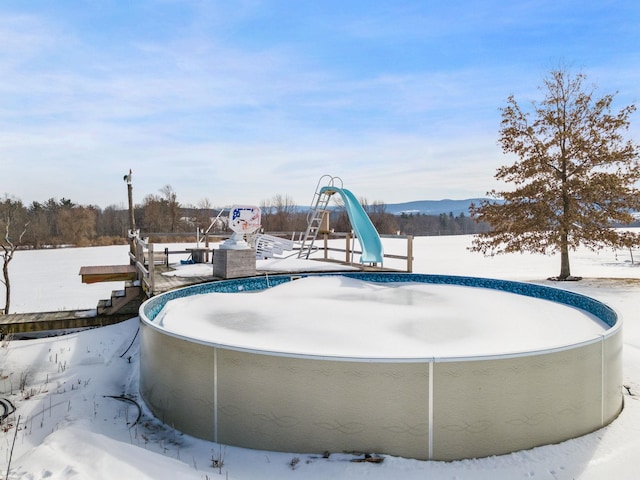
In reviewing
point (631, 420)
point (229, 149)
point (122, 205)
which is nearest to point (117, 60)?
point (229, 149)

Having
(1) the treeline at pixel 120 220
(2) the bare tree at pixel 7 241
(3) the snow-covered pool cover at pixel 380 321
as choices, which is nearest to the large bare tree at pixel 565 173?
(3) the snow-covered pool cover at pixel 380 321

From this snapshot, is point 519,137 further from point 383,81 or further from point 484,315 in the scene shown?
point 484,315

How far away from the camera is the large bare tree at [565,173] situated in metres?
13.8

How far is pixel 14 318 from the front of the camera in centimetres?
838

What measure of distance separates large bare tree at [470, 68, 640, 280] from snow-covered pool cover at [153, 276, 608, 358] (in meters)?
7.63

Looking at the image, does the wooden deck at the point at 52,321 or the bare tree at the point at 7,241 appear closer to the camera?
the wooden deck at the point at 52,321

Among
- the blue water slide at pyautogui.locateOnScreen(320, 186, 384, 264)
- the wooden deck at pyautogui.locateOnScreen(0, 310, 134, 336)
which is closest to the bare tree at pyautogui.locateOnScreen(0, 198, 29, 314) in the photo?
the wooden deck at pyautogui.locateOnScreen(0, 310, 134, 336)

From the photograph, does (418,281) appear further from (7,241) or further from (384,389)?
(7,241)

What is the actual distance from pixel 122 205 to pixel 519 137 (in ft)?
172

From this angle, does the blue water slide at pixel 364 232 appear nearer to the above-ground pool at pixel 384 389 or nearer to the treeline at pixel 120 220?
the above-ground pool at pixel 384 389

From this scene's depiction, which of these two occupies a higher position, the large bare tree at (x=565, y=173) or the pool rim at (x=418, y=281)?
the large bare tree at (x=565, y=173)

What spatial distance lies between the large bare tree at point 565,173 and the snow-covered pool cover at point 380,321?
7628 millimetres

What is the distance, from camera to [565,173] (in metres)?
14.5

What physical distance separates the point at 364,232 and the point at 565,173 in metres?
8.33
